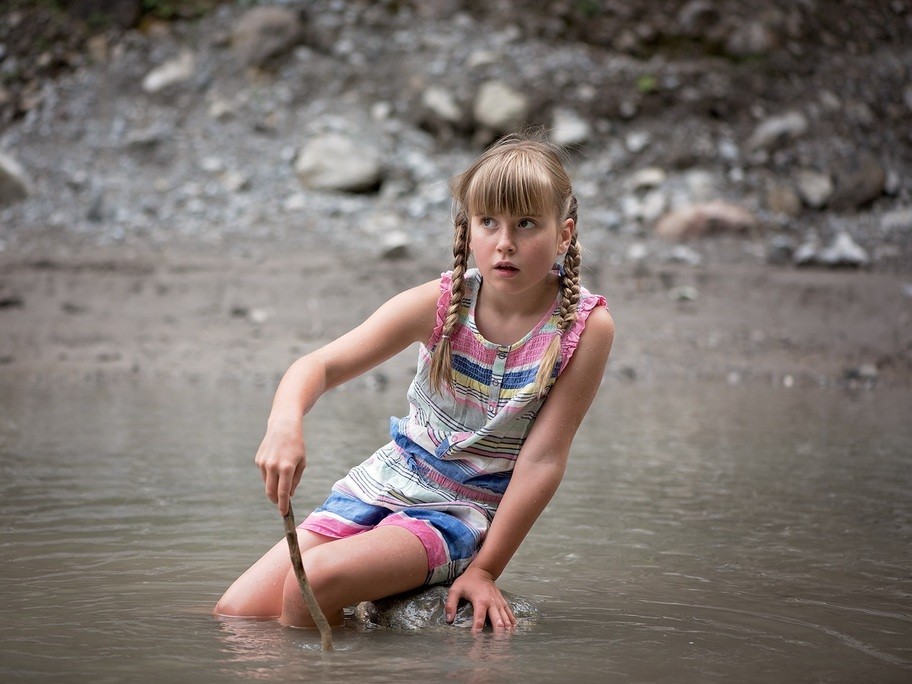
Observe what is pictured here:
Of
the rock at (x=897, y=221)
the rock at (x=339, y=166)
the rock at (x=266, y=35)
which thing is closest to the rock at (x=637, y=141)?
the rock at (x=897, y=221)

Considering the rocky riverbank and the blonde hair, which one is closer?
the blonde hair

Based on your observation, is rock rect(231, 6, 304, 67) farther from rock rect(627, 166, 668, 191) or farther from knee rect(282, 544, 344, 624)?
knee rect(282, 544, 344, 624)

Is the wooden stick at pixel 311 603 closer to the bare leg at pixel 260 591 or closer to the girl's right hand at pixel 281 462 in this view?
the girl's right hand at pixel 281 462

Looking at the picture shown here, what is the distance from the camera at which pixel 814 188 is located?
9.09 m

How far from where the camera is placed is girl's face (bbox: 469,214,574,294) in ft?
7.53

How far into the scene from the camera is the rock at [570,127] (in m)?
9.27

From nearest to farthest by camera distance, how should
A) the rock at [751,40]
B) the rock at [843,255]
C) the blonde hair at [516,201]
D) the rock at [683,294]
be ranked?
the blonde hair at [516,201] → the rock at [683,294] → the rock at [843,255] → the rock at [751,40]

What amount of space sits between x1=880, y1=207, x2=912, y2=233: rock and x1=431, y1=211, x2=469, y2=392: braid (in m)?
7.23

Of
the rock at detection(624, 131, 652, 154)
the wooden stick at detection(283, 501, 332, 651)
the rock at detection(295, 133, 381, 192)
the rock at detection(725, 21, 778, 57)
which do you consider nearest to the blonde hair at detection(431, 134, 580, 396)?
the wooden stick at detection(283, 501, 332, 651)

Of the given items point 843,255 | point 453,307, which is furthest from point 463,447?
point 843,255

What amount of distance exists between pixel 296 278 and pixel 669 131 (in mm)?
3833

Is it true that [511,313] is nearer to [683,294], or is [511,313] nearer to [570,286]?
[570,286]

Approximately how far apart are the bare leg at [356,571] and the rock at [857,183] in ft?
25.1

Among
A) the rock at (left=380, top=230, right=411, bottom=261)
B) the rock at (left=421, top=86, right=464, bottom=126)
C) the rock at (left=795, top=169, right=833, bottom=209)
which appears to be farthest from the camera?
the rock at (left=421, top=86, right=464, bottom=126)
